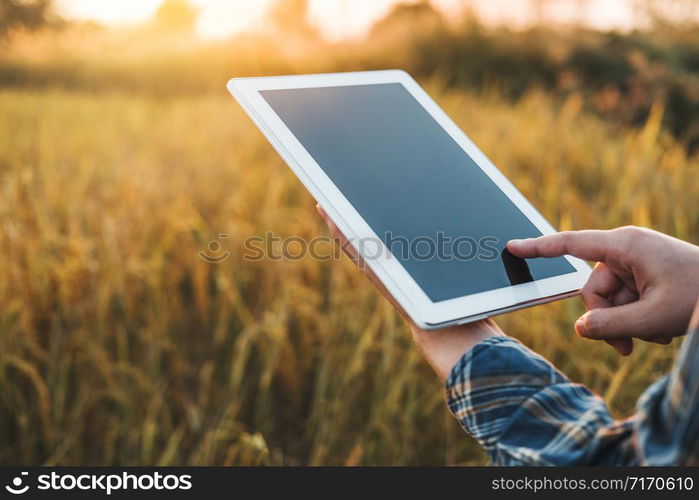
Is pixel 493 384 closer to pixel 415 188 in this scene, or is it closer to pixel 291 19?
pixel 415 188

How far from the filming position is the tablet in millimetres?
758

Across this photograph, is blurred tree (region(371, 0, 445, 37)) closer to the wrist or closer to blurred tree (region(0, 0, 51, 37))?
blurred tree (region(0, 0, 51, 37))

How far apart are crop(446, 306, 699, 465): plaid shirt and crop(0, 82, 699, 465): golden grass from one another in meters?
0.52

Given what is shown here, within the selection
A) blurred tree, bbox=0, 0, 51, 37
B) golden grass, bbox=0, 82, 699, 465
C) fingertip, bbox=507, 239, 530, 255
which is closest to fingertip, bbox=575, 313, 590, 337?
fingertip, bbox=507, 239, 530, 255

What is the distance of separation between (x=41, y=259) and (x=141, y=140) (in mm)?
2007

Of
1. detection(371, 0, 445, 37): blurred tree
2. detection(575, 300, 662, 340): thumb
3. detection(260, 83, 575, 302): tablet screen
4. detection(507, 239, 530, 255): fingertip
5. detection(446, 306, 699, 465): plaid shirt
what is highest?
detection(371, 0, 445, 37): blurred tree

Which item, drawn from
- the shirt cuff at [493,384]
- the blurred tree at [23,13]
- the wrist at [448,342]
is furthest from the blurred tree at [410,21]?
the shirt cuff at [493,384]

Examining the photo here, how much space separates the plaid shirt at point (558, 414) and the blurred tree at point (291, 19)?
A: 792 cm

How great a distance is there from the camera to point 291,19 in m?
10.6

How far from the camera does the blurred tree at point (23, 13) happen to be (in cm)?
926

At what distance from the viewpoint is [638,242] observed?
77 cm

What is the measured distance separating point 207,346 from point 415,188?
1009 mm

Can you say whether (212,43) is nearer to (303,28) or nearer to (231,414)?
(303,28)

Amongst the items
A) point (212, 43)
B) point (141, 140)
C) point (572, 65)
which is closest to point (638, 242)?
point (141, 140)
